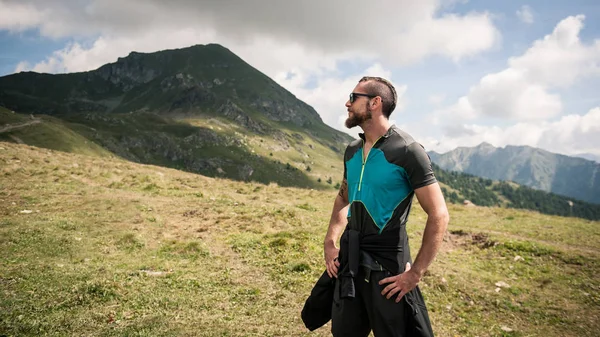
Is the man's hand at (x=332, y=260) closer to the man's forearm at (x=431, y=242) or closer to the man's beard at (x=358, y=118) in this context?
the man's forearm at (x=431, y=242)

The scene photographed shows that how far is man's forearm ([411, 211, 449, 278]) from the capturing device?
4.09m

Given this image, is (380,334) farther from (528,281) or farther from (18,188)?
(18,188)

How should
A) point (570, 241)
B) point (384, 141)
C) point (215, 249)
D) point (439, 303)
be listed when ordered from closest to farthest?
1. point (384, 141)
2. point (439, 303)
3. point (215, 249)
4. point (570, 241)

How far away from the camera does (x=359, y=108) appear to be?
190 inches

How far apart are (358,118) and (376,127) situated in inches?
11.8

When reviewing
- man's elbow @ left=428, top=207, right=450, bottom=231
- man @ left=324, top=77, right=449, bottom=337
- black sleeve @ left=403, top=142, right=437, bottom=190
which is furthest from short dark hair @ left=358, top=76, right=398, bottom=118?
man's elbow @ left=428, top=207, right=450, bottom=231

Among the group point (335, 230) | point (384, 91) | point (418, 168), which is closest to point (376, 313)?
point (335, 230)

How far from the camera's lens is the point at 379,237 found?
15.0 ft

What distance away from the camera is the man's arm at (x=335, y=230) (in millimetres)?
4965

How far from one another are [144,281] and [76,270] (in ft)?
7.90

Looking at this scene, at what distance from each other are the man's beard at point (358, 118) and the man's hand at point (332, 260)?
1.99 meters

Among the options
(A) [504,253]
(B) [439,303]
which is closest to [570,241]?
(A) [504,253]

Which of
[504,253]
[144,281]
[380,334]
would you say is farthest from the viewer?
[504,253]

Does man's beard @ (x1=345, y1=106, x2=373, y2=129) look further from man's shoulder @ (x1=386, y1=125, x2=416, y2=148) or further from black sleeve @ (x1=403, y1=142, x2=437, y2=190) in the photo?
black sleeve @ (x1=403, y1=142, x2=437, y2=190)
